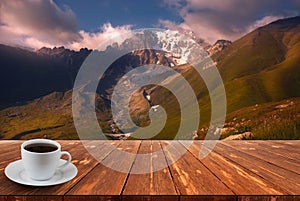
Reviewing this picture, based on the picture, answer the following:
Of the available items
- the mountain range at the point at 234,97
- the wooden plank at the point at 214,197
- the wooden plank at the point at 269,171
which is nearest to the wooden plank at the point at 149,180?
the wooden plank at the point at 214,197

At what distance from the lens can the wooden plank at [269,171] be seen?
1.56 m

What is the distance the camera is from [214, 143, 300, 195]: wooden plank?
1.56m

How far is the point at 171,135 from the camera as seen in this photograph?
197 ft

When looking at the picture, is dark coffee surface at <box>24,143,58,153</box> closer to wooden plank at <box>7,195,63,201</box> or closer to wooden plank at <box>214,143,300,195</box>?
wooden plank at <box>7,195,63,201</box>

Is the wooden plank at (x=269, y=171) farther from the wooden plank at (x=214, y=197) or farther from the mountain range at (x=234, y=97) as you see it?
the mountain range at (x=234, y=97)

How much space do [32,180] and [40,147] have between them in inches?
7.2

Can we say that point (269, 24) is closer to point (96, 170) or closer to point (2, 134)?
point (2, 134)

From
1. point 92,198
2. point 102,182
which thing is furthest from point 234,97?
point 92,198

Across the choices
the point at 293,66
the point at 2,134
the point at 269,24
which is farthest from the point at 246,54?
the point at 2,134

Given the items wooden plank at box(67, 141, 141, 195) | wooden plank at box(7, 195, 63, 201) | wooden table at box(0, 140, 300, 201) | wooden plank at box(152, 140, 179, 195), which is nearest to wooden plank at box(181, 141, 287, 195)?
wooden table at box(0, 140, 300, 201)

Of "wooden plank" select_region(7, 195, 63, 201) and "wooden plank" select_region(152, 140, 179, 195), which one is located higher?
"wooden plank" select_region(152, 140, 179, 195)

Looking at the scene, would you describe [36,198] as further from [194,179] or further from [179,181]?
[194,179]

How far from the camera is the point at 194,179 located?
5.36ft

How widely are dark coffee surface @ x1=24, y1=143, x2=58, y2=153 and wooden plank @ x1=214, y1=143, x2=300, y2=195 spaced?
1.32 m
